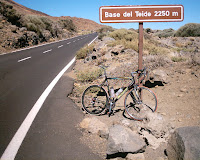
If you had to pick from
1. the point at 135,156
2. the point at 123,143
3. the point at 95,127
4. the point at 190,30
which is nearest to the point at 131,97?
the point at 95,127

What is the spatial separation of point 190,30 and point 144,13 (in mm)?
24492

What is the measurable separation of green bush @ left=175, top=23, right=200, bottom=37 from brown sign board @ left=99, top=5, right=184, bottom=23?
23.3 meters

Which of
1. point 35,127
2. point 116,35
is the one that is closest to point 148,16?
point 35,127

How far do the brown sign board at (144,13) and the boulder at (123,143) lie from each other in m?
2.46

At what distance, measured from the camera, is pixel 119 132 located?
2.71 m

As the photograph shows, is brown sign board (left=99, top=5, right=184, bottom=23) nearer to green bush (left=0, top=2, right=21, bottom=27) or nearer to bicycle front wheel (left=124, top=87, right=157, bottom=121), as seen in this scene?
bicycle front wheel (left=124, top=87, right=157, bottom=121)

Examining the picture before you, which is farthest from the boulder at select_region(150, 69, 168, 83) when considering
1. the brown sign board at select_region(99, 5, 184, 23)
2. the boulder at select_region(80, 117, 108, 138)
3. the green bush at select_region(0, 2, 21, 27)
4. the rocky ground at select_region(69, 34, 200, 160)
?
the green bush at select_region(0, 2, 21, 27)

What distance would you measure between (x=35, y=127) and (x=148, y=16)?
340 cm

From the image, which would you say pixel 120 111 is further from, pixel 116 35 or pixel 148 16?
pixel 116 35

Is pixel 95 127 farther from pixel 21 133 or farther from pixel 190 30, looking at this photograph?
pixel 190 30

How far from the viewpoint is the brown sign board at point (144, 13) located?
3.61 meters

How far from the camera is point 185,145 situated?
2035 millimetres

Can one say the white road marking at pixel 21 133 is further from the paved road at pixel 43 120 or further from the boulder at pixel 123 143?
the boulder at pixel 123 143

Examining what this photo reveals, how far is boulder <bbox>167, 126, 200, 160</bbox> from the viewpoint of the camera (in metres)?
1.94
